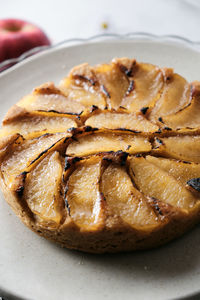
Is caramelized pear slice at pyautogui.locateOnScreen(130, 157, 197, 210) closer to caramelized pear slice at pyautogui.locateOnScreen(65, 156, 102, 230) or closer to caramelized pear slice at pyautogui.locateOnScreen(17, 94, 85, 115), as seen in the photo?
caramelized pear slice at pyautogui.locateOnScreen(65, 156, 102, 230)

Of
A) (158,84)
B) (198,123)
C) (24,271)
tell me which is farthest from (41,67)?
(24,271)

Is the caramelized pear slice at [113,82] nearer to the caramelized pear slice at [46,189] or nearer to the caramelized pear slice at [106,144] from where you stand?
the caramelized pear slice at [106,144]

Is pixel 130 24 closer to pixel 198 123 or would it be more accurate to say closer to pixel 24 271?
pixel 198 123

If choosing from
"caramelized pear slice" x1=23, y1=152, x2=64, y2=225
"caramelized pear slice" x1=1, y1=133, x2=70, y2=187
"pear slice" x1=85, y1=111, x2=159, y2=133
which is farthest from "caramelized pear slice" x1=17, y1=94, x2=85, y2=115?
"caramelized pear slice" x1=23, y1=152, x2=64, y2=225

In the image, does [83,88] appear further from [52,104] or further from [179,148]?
[179,148]

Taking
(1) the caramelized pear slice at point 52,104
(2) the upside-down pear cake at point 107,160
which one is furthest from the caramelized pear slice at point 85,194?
(1) the caramelized pear slice at point 52,104

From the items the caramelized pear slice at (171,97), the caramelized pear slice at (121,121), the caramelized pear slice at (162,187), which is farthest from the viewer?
the caramelized pear slice at (171,97)

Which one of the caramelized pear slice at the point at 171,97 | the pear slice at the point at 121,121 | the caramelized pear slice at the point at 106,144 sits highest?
the caramelized pear slice at the point at 171,97

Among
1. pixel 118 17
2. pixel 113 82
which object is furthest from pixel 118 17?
pixel 113 82

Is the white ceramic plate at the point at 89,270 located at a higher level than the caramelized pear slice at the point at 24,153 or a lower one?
lower

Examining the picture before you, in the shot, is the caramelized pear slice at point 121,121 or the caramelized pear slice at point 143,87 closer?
the caramelized pear slice at point 121,121
